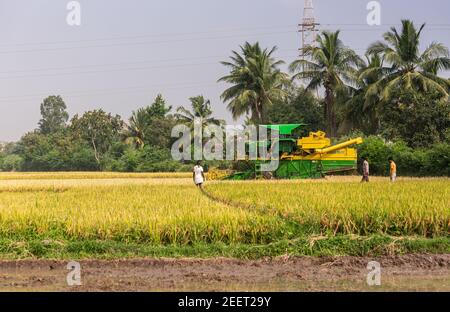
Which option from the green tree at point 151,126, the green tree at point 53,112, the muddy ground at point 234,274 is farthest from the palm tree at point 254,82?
the green tree at point 53,112

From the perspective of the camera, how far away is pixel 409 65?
110ft

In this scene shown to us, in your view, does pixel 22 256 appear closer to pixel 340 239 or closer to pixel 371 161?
pixel 340 239

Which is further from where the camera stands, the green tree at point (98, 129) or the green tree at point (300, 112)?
the green tree at point (98, 129)

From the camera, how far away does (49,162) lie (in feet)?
185

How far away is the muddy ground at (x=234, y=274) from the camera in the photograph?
270 inches

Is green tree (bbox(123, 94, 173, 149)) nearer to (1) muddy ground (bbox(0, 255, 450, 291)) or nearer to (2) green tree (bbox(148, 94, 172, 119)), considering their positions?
(2) green tree (bbox(148, 94, 172, 119))

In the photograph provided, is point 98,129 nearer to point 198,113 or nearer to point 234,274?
point 198,113

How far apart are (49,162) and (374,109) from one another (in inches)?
1377

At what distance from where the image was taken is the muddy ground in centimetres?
687

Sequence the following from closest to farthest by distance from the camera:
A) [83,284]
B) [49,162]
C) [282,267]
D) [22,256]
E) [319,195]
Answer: [83,284]
[282,267]
[22,256]
[319,195]
[49,162]

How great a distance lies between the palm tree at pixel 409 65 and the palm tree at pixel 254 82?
703 centimetres

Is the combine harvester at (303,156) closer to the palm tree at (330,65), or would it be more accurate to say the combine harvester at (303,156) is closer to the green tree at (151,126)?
the palm tree at (330,65)

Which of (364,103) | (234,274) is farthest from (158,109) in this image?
(234,274)
